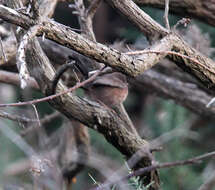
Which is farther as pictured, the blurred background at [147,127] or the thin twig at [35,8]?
the blurred background at [147,127]

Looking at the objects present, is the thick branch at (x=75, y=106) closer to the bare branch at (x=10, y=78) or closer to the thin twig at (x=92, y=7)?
the thin twig at (x=92, y=7)

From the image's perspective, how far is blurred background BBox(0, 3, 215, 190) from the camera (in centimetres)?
388

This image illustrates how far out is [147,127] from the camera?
501 centimetres

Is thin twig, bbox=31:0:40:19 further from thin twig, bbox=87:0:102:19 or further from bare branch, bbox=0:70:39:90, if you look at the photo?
bare branch, bbox=0:70:39:90

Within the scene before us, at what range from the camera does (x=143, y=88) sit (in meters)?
3.59

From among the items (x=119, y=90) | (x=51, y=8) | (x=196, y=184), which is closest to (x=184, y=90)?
(x=196, y=184)

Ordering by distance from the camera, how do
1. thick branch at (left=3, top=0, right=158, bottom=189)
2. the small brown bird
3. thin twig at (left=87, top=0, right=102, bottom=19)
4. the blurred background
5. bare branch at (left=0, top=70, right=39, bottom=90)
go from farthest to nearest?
1. the blurred background
2. bare branch at (left=0, top=70, right=39, bottom=90)
3. thin twig at (left=87, top=0, right=102, bottom=19)
4. the small brown bird
5. thick branch at (left=3, top=0, right=158, bottom=189)

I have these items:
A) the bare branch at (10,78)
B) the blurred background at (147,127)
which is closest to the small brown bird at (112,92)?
the bare branch at (10,78)

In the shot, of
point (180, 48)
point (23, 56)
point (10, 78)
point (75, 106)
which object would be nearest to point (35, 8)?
point (23, 56)

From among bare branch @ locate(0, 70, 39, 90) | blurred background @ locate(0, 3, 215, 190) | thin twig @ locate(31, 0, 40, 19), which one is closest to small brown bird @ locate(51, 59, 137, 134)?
thin twig @ locate(31, 0, 40, 19)

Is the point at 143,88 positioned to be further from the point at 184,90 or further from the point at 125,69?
the point at 125,69

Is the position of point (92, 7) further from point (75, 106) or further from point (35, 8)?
point (35, 8)

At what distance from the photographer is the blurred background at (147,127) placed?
3.88m

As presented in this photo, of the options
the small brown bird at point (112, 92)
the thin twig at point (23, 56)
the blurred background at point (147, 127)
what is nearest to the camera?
the thin twig at point (23, 56)
